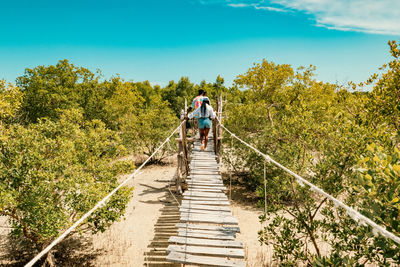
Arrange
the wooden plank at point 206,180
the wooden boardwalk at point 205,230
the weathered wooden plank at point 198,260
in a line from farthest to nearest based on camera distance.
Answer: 1. the wooden plank at point 206,180
2. the wooden boardwalk at point 205,230
3. the weathered wooden plank at point 198,260

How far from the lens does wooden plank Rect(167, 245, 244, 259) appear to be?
3950 millimetres

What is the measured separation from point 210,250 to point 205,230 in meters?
0.59

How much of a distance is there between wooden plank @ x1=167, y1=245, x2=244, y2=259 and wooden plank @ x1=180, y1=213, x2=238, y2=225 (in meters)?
0.65

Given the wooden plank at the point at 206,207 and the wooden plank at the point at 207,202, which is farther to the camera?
the wooden plank at the point at 207,202

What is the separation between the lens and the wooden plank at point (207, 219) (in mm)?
4699

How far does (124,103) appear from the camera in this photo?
944 inches

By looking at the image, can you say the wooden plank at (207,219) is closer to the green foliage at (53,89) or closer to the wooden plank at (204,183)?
the wooden plank at (204,183)

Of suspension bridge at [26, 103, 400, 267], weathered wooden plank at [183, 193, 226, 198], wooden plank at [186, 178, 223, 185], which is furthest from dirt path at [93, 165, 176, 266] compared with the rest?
weathered wooden plank at [183, 193, 226, 198]

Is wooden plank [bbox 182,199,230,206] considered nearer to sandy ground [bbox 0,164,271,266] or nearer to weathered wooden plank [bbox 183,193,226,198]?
weathered wooden plank [bbox 183,193,226,198]

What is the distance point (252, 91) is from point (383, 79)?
10.8 metres

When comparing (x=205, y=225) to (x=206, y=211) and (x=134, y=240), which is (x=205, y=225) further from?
(x=134, y=240)

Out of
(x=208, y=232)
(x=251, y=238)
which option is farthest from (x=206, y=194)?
(x=251, y=238)

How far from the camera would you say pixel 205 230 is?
4.64 meters

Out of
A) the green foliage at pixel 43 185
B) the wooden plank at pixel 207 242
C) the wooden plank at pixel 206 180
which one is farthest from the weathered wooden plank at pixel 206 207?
the green foliage at pixel 43 185
